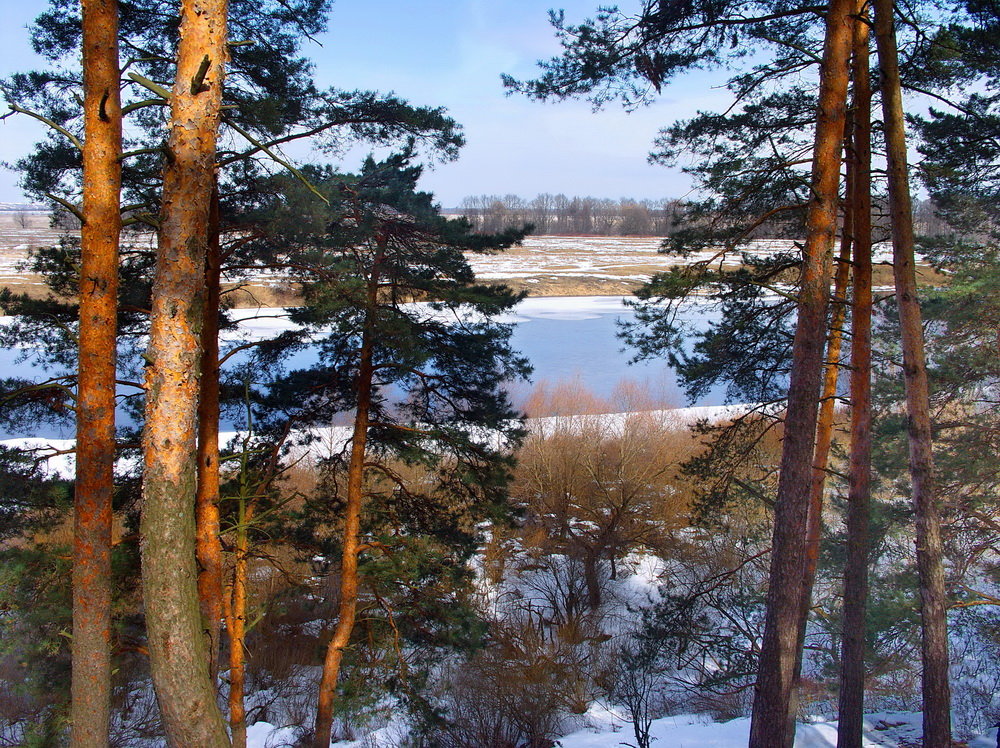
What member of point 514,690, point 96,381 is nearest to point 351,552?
point 96,381

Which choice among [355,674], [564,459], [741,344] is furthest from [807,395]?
[564,459]

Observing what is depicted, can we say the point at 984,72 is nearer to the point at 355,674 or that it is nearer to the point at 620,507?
the point at 355,674

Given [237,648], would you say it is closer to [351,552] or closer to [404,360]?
[351,552]

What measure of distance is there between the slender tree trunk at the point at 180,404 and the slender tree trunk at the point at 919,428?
4.60m

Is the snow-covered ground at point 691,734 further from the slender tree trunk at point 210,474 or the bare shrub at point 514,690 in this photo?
the slender tree trunk at point 210,474

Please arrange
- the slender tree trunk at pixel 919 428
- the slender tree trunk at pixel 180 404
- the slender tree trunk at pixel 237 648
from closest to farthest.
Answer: the slender tree trunk at pixel 180 404
the slender tree trunk at pixel 919 428
the slender tree trunk at pixel 237 648

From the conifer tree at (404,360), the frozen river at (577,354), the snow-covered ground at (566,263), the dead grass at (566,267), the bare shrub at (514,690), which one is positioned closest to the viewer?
the conifer tree at (404,360)

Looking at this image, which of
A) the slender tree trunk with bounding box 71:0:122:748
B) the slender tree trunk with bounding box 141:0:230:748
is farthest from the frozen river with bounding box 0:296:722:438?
the slender tree trunk with bounding box 141:0:230:748

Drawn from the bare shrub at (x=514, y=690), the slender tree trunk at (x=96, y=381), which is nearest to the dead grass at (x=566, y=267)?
the bare shrub at (x=514, y=690)

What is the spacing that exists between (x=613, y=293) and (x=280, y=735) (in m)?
24.6

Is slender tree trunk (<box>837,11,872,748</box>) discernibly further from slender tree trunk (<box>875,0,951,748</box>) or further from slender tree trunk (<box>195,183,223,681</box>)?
slender tree trunk (<box>195,183,223,681</box>)

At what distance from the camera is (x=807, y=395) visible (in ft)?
13.9

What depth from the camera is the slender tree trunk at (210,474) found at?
4738mm

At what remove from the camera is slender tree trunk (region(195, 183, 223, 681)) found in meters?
4.74
